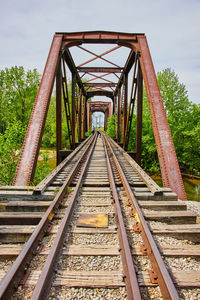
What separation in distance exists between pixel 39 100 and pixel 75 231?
14.4ft

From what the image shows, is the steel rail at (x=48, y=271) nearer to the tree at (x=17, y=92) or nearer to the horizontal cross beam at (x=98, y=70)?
the horizontal cross beam at (x=98, y=70)

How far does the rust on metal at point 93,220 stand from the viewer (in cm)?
273

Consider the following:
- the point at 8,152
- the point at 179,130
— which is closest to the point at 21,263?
the point at 8,152

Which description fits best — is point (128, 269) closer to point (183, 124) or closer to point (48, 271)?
point (48, 271)

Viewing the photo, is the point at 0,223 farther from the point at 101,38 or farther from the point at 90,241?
the point at 101,38

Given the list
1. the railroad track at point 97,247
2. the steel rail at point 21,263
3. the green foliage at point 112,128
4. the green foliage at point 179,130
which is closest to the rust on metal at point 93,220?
the railroad track at point 97,247

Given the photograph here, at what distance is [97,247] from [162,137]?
358cm

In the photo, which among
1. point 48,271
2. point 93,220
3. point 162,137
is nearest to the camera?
point 48,271

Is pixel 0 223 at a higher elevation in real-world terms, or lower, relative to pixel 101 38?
lower

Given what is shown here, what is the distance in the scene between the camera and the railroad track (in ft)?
5.39

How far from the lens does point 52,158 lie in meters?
22.9

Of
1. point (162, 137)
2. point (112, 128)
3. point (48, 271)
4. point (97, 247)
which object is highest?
point (112, 128)

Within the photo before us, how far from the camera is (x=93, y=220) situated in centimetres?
286

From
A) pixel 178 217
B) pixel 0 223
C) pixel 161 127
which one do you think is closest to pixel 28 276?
pixel 0 223
